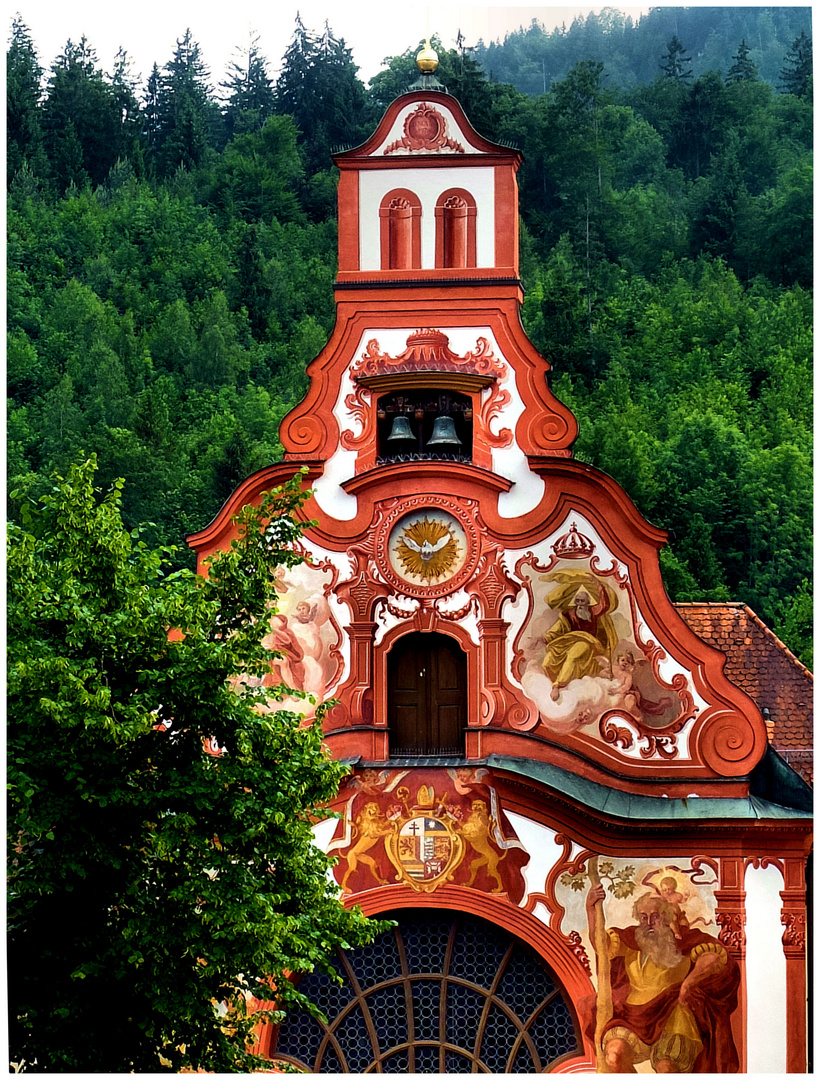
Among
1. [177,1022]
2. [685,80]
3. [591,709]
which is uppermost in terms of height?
[685,80]

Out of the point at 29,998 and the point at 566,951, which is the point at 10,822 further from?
the point at 566,951

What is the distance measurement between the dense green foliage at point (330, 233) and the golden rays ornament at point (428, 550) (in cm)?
1477

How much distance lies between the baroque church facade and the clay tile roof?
1.15m

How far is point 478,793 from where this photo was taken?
15.0 metres

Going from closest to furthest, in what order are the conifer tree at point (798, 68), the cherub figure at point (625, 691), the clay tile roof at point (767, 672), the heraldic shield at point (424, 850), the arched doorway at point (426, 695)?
the heraldic shield at point (424, 850) < the cherub figure at point (625, 691) < the arched doorway at point (426, 695) < the clay tile roof at point (767, 672) < the conifer tree at point (798, 68)

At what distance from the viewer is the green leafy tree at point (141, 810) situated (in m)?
11.4

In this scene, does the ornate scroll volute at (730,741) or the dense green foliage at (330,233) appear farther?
the dense green foliage at (330,233)

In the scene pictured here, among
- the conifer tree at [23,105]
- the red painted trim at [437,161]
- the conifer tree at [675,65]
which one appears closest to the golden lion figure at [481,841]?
the red painted trim at [437,161]

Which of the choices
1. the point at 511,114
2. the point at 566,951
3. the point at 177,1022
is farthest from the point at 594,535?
the point at 511,114

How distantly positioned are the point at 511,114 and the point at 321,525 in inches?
821

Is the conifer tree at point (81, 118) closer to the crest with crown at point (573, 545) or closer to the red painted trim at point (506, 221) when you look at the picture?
the red painted trim at point (506, 221)

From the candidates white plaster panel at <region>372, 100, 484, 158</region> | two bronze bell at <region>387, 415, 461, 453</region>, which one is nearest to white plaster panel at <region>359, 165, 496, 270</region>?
white plaster panel at <region>372, 100, 484, 158</region>

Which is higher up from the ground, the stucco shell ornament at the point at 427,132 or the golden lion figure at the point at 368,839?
the stucco shell ornament at the point at 427,132

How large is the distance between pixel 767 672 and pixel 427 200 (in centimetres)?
557
